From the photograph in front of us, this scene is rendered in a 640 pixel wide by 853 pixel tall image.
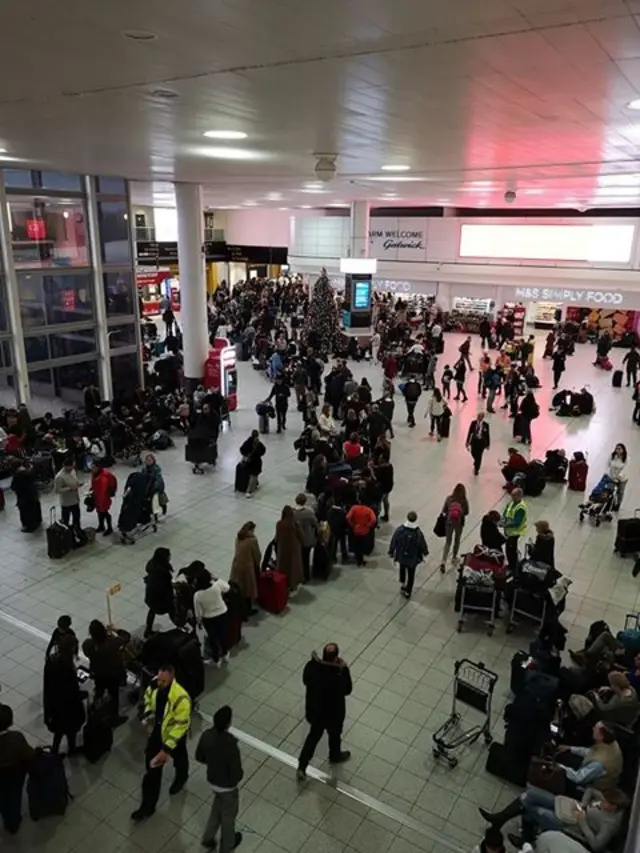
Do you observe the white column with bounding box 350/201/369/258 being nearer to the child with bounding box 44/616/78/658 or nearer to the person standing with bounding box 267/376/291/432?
the person standing with bounding box 267/376/291/432

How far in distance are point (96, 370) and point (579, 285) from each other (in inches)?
748

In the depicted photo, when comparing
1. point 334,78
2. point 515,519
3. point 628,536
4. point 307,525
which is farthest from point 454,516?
point 334,78

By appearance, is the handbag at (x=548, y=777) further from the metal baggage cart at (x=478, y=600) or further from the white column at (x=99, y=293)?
the white column at (x=99, y=293)

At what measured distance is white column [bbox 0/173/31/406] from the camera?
13516 millimetres

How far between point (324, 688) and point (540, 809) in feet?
6.00

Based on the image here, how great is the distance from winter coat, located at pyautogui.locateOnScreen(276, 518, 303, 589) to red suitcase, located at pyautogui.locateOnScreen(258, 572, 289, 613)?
22 centimetres

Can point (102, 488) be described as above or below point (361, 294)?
below

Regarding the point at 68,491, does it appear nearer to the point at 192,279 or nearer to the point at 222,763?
the point at 222,763

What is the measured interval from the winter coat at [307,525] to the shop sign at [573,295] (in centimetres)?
2114

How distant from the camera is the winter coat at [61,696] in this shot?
18.2 feet

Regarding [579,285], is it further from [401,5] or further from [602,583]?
[401,5]

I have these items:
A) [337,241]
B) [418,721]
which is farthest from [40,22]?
[337,241]

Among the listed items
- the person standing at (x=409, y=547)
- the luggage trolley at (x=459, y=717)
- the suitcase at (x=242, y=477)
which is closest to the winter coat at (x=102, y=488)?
the suitcase at (x=242, y=477)

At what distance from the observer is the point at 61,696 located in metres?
5.57
